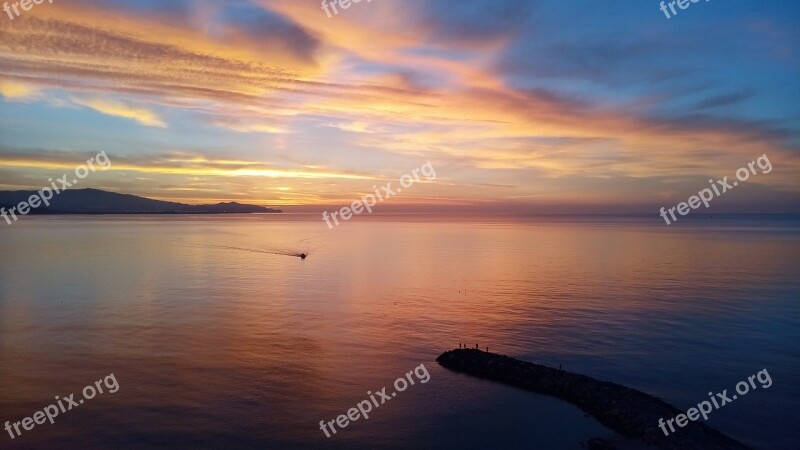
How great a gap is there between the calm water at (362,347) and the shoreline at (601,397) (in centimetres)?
71

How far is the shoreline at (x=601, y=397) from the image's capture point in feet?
Result: 57.8

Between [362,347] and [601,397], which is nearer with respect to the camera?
[601,397]

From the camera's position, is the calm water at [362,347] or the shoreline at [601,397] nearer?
the shoreline at [601,397]

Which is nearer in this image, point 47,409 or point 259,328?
point 47,409

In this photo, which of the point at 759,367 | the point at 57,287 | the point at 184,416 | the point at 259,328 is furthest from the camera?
the point at 57,287

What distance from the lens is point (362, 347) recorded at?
29688 mm

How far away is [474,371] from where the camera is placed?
24641 millimetres

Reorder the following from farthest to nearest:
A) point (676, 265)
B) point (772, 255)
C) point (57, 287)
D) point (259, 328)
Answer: point (772, 255)
point (676, 265)
point (57, 287)
point (259, 328)

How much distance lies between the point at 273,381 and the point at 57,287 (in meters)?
36.1

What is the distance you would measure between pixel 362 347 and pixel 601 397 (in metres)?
14.0

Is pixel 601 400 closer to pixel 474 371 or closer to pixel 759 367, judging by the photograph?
pixel 474 371

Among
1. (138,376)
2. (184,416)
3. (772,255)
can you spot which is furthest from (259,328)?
(772,255)

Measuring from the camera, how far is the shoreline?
17.6m

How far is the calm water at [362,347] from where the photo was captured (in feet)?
63.3
